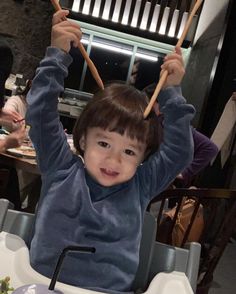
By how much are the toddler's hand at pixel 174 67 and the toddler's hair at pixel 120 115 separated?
110 mm

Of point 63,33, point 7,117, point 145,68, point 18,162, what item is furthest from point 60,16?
point 145,68

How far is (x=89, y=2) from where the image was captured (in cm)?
602

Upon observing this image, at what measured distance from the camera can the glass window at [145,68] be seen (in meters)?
6.46

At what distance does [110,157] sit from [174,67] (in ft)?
0.99

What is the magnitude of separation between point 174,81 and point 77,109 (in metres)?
4.29

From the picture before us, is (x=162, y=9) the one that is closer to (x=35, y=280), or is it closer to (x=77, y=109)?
(x=77, y=109)

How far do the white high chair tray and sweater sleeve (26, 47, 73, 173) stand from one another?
233 mm

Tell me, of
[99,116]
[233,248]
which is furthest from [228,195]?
[233,248]

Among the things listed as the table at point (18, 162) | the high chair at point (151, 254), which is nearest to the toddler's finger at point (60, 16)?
the high chair at point (151, 254)

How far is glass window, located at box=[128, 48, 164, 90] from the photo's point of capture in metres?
6.46

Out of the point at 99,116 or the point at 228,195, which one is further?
the point at 228,195

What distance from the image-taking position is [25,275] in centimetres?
105

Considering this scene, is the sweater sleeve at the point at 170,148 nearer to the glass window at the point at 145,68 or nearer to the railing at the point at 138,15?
the railing at the point at 138,15

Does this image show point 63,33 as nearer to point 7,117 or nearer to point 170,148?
point 170,148
